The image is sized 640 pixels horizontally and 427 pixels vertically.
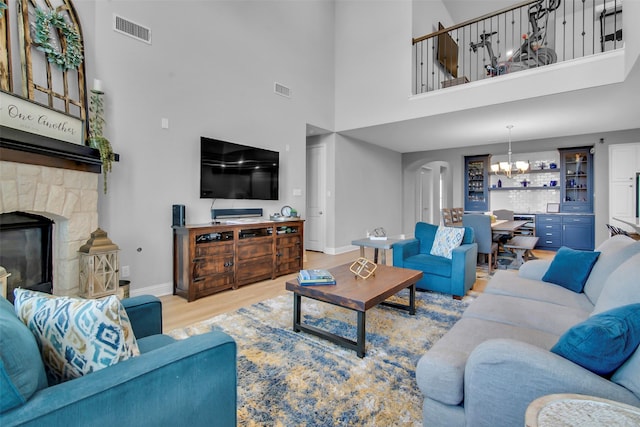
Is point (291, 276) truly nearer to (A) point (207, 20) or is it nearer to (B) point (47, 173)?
(B) point (47, 173)

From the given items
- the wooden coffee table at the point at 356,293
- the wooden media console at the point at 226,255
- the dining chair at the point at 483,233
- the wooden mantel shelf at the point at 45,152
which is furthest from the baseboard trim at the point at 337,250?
the wooden mantel shelf at the point at 45,152

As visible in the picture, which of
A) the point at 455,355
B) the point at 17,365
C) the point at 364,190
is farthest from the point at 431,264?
the point at 364,190

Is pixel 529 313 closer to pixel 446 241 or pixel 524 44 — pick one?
pixel 446 241

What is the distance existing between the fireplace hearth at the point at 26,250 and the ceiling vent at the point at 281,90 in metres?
3.54

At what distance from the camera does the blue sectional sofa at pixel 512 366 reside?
3.27ft

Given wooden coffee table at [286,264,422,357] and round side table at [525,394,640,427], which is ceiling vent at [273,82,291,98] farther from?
round side table at [525,394,640,427]

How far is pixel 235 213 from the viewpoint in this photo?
14.0ft

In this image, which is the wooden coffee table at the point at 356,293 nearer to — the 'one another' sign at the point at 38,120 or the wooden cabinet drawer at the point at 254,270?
the wooden cabinet drawer at the point at 254,270

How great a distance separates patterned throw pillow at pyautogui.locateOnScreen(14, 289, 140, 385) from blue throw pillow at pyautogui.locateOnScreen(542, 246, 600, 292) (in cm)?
285

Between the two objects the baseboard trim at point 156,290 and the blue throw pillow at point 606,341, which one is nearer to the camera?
the blue throw pillow at point 606,341

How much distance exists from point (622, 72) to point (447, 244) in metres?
2.89

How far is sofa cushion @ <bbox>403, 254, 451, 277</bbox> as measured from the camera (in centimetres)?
326

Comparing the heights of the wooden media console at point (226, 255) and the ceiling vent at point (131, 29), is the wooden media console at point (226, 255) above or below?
below

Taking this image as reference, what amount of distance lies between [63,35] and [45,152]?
3.98 ft
